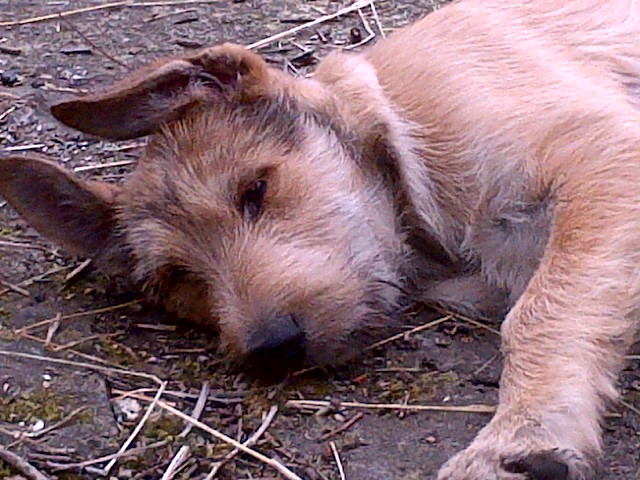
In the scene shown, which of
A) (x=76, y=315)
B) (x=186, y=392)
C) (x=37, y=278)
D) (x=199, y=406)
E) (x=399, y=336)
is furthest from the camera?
(x=37, y=278)

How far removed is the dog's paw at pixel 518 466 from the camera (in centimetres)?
307

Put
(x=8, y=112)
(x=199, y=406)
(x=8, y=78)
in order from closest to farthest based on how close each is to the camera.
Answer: (x=199, y=406)
(x=8, y=112)
(x=8, y=78)

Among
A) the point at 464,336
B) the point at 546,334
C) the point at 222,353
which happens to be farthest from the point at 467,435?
the point at 222,353

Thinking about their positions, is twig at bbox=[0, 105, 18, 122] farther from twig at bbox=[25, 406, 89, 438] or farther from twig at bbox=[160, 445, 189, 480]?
twig at bbox=[160, 445, 189, 480]

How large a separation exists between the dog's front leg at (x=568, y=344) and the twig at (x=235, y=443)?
0.45 meters

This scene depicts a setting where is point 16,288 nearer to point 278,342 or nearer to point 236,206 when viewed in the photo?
Answer: point 236,206

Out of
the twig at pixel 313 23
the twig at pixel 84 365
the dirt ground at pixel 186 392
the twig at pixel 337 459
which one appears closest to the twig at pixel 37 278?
the dirt ground at pixel 186 392

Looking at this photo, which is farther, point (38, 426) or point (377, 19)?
point (377, 19)

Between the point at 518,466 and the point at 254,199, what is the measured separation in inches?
57.8

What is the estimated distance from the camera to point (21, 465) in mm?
3332

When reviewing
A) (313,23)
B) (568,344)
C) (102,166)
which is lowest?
(568,344)

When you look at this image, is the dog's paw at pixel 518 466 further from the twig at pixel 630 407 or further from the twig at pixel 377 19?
the twig at pixel 377 19

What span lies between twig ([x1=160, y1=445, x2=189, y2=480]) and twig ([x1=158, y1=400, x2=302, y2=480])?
11 cm

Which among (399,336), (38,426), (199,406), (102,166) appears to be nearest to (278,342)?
(199,406)
